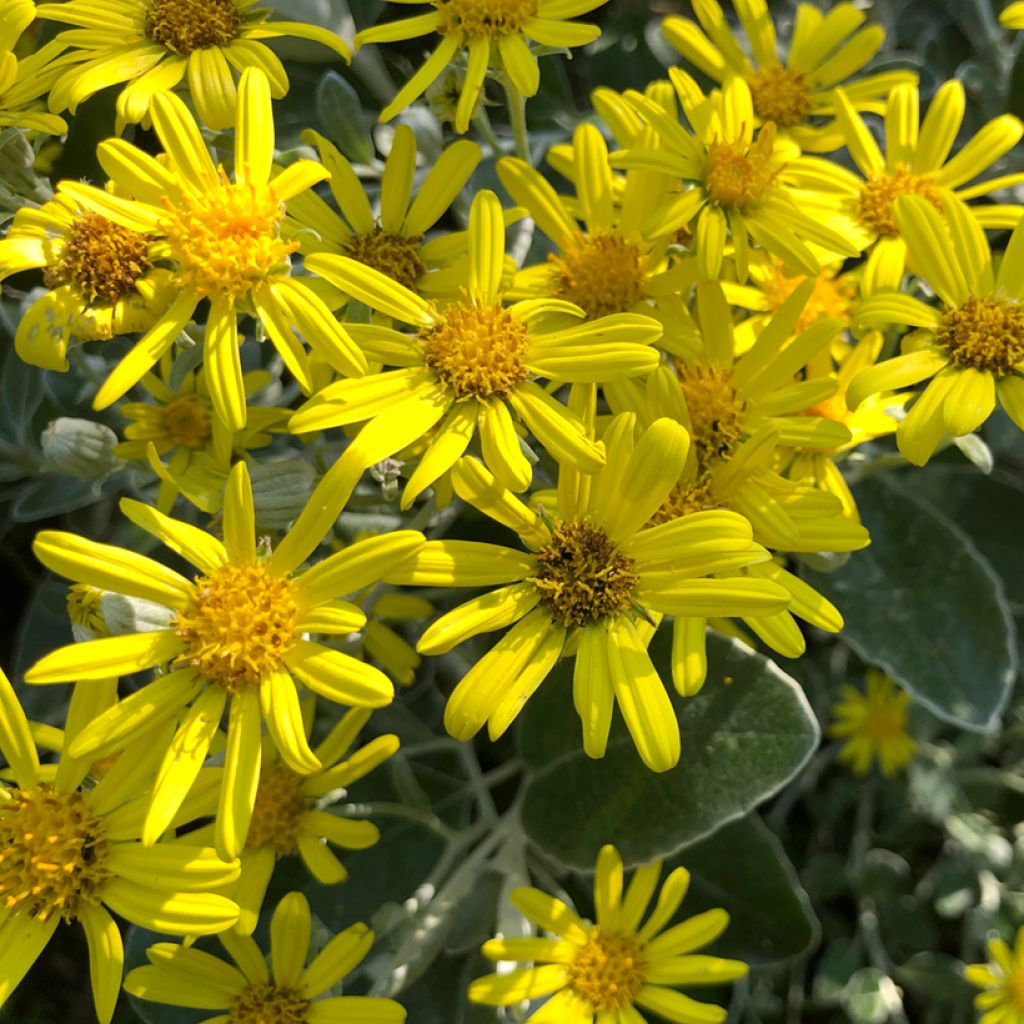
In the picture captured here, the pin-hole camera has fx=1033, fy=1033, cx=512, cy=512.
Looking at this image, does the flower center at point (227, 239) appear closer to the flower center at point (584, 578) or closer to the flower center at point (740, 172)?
the flower center at point (584, 578)

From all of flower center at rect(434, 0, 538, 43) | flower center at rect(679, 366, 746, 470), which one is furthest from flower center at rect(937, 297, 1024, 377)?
flower center at rect(434, 0, 538, 43)

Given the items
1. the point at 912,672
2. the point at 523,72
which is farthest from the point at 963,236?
the point at 912,672

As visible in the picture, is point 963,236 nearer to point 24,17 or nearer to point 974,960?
point 24,17

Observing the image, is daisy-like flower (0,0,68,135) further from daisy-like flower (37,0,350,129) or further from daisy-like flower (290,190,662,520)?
daisy-like flower (290,190,662,520)

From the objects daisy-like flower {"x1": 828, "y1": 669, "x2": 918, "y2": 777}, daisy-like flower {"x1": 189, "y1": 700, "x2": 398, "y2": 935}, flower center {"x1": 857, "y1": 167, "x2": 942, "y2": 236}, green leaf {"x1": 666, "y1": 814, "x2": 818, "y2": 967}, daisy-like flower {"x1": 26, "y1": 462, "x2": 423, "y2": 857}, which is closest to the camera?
daisy-like flower {"x1": 26, "y1": 462, "x2": 423, "y2": 857}

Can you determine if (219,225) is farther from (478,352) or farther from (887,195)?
(887,195)

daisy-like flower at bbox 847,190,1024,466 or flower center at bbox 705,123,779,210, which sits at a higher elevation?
flower center at bbox 705,123,779,210
